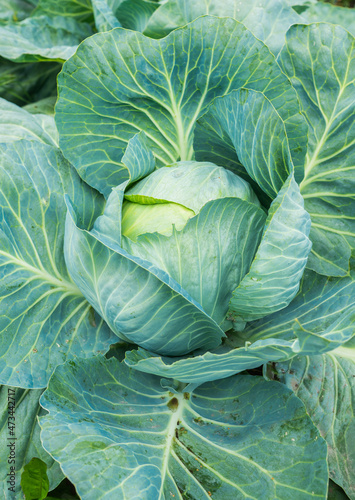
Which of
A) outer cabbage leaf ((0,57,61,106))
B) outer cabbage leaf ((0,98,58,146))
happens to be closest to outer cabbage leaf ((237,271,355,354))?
Answer: outer cabbage leaf ((0,98,58,146))

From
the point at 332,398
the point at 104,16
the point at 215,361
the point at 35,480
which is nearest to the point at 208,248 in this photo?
the point at 215,361

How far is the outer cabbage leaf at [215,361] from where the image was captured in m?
1.04

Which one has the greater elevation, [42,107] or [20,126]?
[20,126]

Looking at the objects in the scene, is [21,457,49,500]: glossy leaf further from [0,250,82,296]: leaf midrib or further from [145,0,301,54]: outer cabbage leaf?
[145,0,301,54]: outer cabbage leaf

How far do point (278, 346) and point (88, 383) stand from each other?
63cm

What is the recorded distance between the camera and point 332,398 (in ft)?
5.08

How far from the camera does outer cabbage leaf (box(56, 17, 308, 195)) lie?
1424 millimetres

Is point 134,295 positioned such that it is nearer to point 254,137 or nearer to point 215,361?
point 215,361

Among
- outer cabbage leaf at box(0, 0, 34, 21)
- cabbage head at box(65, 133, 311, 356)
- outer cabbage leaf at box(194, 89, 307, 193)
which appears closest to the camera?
cabbage head at box(65, 133, 311, 356)

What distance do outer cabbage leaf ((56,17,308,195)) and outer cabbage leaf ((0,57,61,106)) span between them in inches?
38.4

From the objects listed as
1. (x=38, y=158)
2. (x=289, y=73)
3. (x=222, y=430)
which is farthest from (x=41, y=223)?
(x=289, y=73)

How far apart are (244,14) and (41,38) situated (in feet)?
3.70

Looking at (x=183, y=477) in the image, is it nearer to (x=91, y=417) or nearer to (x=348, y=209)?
(x=91, y=417)

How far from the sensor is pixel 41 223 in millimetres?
1550
